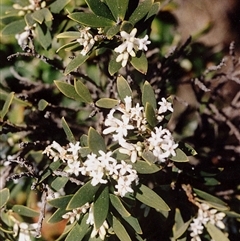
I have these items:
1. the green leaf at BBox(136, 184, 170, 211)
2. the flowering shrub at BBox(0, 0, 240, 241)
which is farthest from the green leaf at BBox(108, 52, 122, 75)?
the green leaf at BBox(136, 184, 170, 211)

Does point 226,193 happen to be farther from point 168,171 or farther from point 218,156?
point 168,171

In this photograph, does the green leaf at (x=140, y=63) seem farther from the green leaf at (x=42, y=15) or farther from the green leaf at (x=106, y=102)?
the green leaf at (x=42, y=15)

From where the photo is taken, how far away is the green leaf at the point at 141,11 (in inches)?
45.3

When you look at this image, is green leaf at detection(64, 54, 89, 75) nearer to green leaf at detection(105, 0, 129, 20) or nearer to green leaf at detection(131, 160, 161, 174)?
green leaf at detection(105, 0, 129, 20)

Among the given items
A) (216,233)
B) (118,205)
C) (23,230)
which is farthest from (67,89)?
(216,233)

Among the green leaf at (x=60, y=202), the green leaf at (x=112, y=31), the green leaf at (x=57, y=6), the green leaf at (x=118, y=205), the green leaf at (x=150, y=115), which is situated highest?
the green leaf at (x=112, y=31)

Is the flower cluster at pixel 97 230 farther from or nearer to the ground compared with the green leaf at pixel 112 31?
nearer to the ground

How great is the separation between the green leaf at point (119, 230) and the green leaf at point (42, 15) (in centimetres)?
64

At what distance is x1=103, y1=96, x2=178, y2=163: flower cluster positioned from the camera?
1.08m

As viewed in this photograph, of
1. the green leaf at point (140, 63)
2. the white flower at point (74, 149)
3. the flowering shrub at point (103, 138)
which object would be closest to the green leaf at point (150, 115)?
the flowering shrub at point (103, 138)

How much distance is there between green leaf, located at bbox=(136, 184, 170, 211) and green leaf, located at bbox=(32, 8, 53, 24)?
0.60 meters

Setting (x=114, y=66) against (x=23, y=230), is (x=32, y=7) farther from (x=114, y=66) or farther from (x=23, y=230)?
(x=23, y=230)

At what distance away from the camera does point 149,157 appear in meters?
1.09

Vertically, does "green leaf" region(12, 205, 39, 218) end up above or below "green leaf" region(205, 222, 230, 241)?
below
